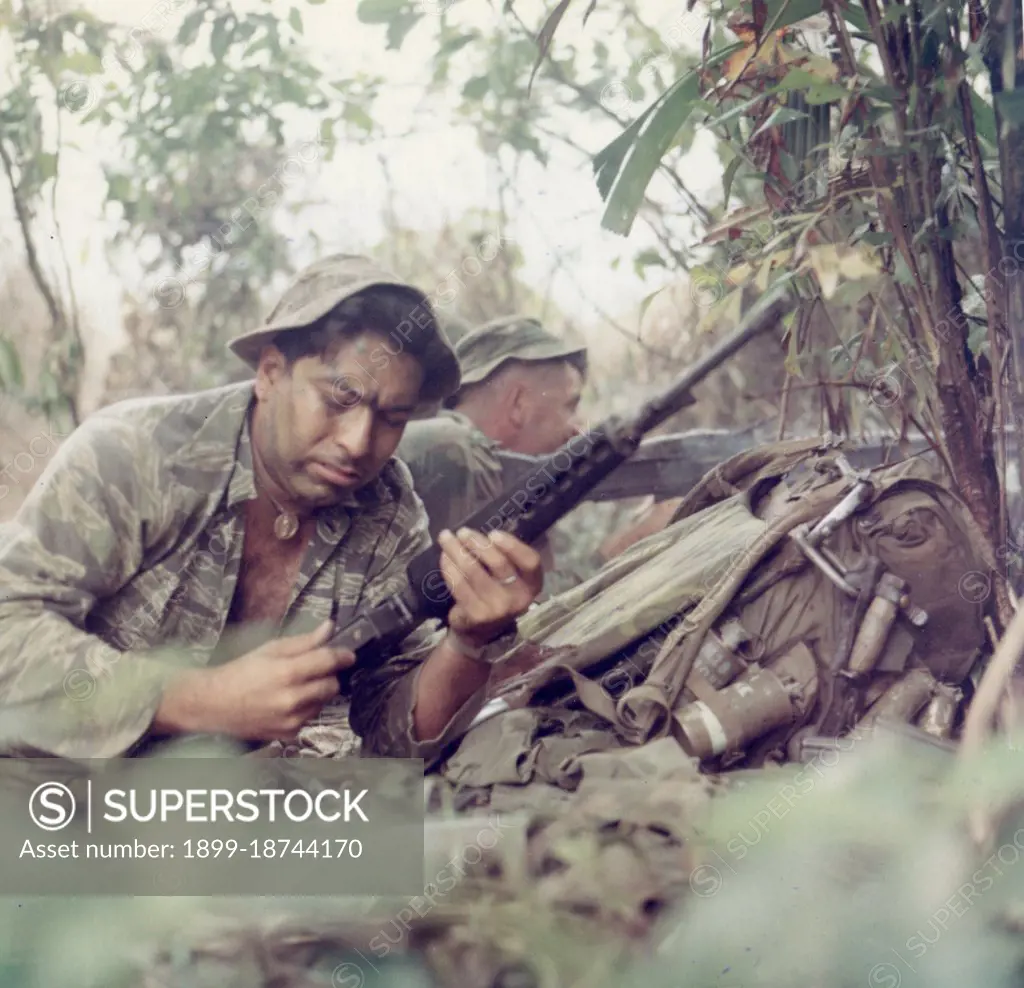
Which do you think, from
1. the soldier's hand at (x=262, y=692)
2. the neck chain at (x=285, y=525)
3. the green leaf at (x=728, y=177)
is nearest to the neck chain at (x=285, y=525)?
the neck chain at (x=285, y=525)

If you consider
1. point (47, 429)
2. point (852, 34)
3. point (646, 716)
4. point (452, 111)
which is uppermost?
point (852, 34)

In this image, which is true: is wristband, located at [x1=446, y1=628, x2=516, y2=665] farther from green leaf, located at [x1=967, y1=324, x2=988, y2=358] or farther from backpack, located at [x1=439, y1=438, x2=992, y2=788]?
green leaf, located at [x1=967, y1=324, x2=988, y2=358]

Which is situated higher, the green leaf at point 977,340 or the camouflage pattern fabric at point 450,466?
the green leaf at point 977,340

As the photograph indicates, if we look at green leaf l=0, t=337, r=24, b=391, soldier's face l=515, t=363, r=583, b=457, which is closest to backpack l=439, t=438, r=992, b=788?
soldier's face l=515, t=363, r=583, b=457

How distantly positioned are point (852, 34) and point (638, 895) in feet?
5.53

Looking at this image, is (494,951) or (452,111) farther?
(452,111)

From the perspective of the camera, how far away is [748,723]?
2.54 m

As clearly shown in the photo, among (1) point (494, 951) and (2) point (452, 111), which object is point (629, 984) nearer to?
(1) point (494, 951)

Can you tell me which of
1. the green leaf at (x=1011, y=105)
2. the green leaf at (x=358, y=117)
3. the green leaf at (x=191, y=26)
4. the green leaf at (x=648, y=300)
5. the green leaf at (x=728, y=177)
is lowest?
the green leaf at (x=648, y=300)

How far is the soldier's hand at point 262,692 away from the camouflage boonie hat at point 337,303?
538 millimetres

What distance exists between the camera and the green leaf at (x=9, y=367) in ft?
8.70

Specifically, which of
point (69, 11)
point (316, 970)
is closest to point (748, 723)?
point (316, 970)

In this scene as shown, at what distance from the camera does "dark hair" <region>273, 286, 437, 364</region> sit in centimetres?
261

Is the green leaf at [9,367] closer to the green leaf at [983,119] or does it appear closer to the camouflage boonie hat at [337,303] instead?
the camouflage boonie hat at [337,303]
